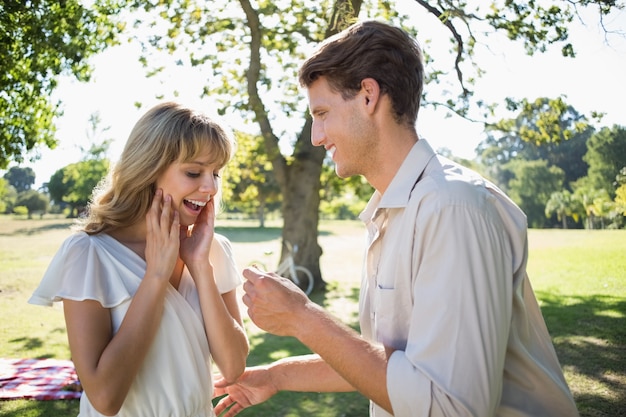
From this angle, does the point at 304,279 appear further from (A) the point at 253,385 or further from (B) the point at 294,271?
(A) the point at 253,385

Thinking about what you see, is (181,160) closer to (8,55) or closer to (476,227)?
(476,227)

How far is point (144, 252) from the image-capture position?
2.47 metres

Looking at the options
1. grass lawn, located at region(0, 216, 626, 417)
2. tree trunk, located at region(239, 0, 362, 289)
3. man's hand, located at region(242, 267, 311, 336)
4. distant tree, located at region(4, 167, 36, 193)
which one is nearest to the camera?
man's hand, located at region(242, 267, 311, 336)

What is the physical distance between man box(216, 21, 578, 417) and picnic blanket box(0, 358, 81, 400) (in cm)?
485

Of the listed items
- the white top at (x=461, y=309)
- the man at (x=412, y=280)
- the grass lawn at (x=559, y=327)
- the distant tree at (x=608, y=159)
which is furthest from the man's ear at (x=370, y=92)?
the distant tree at (x=608, y=159)

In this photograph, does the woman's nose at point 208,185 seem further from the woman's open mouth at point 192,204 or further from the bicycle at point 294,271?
the bicycle at point 294,271

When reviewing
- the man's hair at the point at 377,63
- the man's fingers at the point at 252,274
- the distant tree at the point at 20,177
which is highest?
the man's hair at the point at 377,63

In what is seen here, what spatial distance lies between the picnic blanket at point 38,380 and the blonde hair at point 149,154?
449cm

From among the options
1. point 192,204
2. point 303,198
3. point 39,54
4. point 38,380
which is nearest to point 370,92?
point 192,204

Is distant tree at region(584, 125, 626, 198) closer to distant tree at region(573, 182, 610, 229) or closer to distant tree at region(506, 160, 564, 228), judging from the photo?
distant tree at region(573, 182, 610, 229)

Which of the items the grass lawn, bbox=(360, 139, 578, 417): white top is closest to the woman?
bbox=(360, 139, 578, 417): white top

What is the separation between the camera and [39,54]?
31.9 feet

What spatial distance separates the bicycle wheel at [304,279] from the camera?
1351 cm

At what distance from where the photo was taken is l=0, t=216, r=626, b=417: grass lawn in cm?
570
